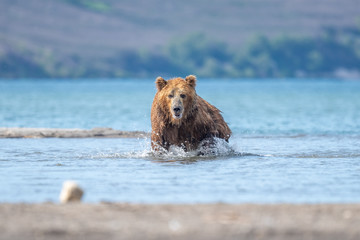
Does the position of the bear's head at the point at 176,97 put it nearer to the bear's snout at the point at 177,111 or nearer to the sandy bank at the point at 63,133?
the bear's snout at the point at 177,111

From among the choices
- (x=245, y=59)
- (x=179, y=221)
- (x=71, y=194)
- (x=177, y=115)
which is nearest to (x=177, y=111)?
(x=177, y=115)

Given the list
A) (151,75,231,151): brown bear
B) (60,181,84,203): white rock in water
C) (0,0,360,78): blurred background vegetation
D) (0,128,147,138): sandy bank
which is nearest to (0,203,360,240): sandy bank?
(60,181,84,203): white rock in water

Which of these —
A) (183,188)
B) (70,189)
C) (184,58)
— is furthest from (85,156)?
(184,58)

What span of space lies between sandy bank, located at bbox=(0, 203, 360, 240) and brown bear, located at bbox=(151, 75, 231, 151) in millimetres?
5216

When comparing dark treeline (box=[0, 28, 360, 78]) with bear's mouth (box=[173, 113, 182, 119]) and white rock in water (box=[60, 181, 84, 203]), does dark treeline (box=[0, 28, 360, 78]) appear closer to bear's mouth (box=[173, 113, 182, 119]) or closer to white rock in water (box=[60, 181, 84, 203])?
bear's mouth (box=[173, 113, 182, 119])

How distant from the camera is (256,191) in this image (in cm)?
998

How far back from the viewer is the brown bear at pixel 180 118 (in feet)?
44.4

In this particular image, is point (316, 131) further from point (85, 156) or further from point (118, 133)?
point (85, 156)

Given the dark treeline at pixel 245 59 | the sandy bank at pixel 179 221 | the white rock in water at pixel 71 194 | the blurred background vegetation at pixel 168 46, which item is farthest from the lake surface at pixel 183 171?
the dark treeline at pixel 245 59

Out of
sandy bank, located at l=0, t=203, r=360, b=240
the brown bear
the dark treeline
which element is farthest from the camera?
the dark treeline

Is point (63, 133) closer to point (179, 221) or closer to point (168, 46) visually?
point (179, 221)

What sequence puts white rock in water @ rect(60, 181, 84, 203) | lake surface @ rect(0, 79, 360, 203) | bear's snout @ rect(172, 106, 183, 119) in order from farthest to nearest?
bear's snout @ rect(172, 106, 183, 119) < lake surface @ rect(0, 79, 360, 203) < white rock in water @ rect(60, 181, 84, 203)

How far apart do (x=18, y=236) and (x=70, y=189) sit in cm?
186

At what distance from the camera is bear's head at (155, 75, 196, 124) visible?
1345 cm
